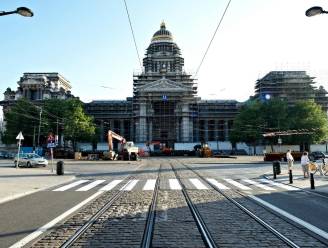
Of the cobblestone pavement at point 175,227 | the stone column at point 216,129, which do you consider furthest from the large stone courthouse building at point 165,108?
the cobblestone pavement at point 175,227

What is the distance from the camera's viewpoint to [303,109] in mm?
85000

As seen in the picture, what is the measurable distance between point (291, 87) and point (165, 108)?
33.5m

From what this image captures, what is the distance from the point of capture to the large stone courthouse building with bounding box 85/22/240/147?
113 m

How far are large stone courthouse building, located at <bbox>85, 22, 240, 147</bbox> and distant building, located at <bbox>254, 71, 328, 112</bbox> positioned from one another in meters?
13.4

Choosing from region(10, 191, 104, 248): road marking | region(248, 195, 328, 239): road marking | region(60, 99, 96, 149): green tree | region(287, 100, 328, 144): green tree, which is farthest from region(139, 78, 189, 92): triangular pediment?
region(10, 191, 104, 248): road marking

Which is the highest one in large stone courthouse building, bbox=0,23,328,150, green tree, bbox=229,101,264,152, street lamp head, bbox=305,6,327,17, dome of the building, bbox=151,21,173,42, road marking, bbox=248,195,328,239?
dome of the building, bbox=151,21,173,42

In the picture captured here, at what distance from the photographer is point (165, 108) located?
11719cm

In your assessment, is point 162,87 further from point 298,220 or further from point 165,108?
point 298,220

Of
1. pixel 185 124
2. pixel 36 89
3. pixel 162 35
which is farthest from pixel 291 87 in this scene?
pixel 36 89

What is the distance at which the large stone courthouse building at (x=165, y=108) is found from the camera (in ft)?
372

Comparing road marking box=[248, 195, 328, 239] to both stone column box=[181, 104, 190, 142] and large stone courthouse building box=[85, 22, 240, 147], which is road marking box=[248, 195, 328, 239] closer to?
large stone courthouse building box=[85, 22, 240, 147]

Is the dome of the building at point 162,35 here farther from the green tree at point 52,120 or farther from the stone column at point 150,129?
the green tree at point 52,120

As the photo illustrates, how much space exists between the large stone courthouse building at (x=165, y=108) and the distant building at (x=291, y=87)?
1338 centimetres

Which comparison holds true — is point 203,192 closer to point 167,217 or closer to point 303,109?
point 167,217
